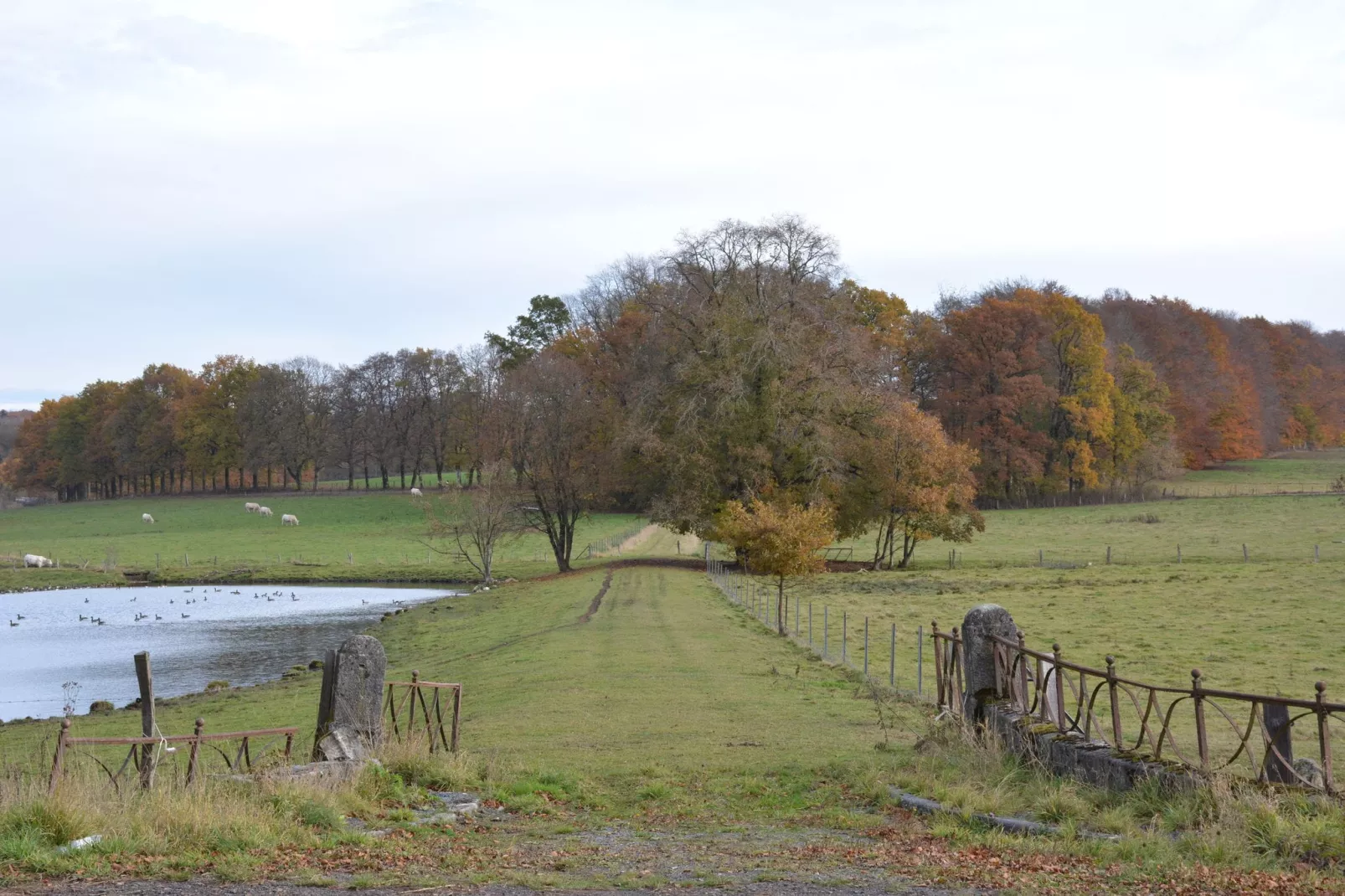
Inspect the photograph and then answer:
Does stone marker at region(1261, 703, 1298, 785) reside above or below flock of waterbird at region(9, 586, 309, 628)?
above

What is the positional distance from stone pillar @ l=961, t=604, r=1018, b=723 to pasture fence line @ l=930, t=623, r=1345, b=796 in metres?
0.09

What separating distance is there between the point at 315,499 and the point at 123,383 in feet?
131

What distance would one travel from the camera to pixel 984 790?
11.8 metres

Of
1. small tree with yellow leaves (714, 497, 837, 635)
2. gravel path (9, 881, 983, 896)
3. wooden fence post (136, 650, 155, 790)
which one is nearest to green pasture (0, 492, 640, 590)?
small tree with yellow leaves (714, 497, 837, 635)

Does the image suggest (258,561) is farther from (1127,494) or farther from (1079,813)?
(1079,813)

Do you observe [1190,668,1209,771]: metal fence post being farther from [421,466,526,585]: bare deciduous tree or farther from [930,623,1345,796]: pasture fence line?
[421,466,526,585]: bare deciduous tree

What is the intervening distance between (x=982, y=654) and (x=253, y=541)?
230 ft

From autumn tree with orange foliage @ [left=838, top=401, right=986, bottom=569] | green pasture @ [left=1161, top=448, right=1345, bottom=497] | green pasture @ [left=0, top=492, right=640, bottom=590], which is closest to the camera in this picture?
autumn tree with orange foliage @ [left=838, top=401, right=986, bottom=569]

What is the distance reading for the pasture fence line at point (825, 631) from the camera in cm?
2434

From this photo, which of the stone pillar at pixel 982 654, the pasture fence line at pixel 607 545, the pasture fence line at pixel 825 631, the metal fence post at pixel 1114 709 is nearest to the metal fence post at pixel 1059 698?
the metal fence post at pixel 1114 709

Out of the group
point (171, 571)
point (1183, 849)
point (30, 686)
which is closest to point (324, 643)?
point (30, 686)

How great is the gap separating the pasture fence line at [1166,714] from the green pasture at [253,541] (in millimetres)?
43568

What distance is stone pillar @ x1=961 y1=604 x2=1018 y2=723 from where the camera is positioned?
47.0 ft

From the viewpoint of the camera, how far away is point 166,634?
41688 millimetres
